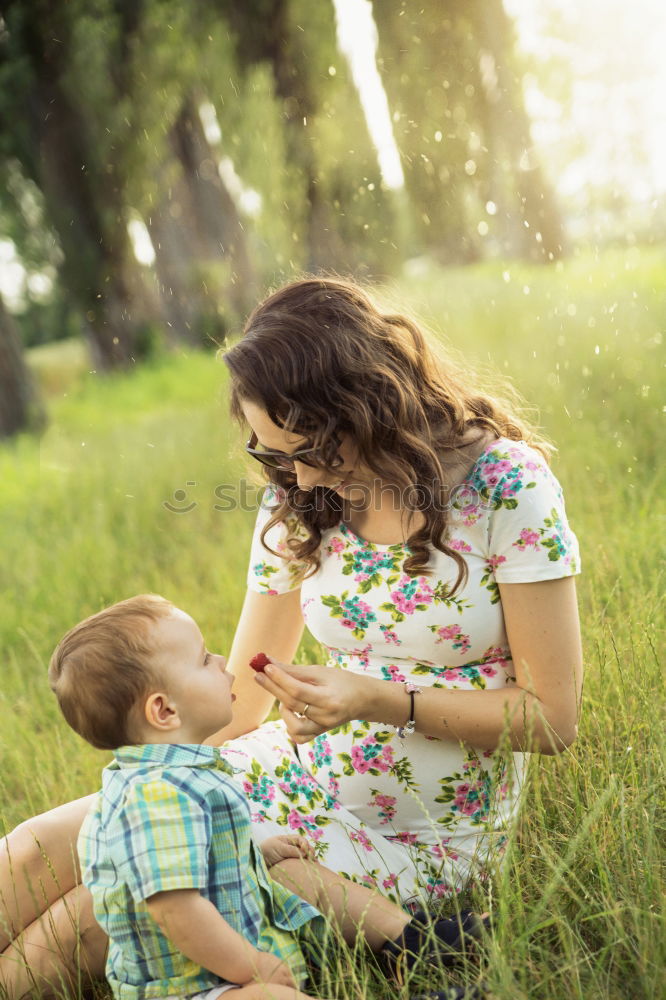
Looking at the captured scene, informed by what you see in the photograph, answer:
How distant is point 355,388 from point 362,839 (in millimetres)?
853

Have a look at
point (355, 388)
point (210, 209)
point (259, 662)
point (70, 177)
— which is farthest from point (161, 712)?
point (210, 209)

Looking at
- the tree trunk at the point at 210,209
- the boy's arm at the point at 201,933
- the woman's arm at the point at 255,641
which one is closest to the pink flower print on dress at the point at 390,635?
the woman's arm at the point at 255,641

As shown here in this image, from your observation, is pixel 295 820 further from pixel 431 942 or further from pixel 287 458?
pixel 287 458

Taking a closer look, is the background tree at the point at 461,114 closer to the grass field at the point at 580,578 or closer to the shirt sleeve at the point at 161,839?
the grass field at the point at 580,578

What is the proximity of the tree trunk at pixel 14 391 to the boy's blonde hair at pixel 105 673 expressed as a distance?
898 centimetres

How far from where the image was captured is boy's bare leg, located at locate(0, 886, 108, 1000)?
175cm

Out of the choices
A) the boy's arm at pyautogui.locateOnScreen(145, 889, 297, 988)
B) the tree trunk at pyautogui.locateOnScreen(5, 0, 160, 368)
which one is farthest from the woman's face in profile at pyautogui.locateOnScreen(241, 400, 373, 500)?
the tree trunk at pyautogui.locateOnScreen(5, 0, 160, 368)

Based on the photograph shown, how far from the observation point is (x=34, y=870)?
1813 mm

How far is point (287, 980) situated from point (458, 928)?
288 millimetres

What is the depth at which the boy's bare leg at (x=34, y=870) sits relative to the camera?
1.80 m

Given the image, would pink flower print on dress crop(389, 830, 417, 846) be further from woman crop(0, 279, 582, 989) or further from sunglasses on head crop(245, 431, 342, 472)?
sunglasses on head crop(245, 431, 342, 472)

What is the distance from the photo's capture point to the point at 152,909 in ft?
4.93

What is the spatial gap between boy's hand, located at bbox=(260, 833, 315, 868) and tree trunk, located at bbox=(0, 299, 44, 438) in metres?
8.95

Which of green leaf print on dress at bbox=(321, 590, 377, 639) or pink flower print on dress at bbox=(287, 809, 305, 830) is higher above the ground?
green leaf print on dress at bbox=(321, 590, 377, 639)
